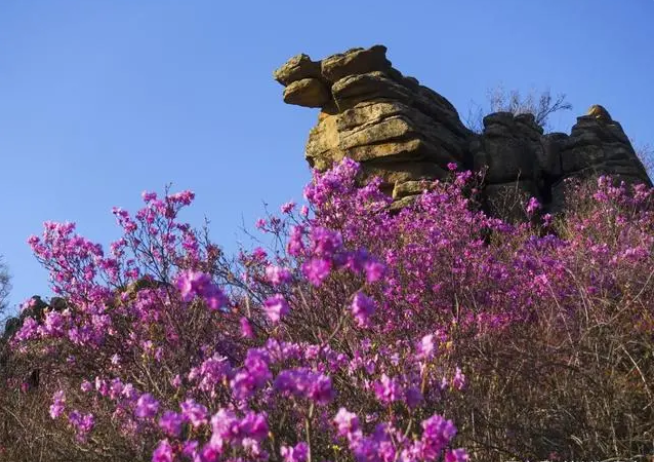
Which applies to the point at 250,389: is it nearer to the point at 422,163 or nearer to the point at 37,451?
the point at 37,451

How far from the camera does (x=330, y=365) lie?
3965mm

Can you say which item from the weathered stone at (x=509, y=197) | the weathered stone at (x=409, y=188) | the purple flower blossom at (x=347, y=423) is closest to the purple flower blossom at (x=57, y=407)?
the purple flower blossom at (x=347, y=423)

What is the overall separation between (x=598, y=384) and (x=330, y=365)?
1938mm

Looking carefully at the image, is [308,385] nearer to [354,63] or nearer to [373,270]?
[373,270]

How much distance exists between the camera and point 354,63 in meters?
19.3

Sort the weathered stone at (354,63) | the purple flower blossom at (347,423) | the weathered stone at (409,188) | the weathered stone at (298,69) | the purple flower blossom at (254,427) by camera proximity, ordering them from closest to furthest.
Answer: the purple flower blossom at (254,427)
the purple flower blossom at (347,423)
the weathered stone at (409,188)
the weathered stone at (354,63)
the weathered stone at (298,69)

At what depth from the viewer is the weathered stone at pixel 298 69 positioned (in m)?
19.9

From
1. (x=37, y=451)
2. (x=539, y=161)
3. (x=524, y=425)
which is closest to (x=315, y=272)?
(x=524, y=425)

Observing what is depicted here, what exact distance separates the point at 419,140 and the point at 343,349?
522 inches

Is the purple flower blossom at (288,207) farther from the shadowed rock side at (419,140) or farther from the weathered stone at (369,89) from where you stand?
the weathered stone at (369,89)

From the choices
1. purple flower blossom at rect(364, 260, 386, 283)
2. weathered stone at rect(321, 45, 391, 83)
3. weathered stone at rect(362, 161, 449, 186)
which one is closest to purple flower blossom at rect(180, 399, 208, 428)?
purple flower blossom at rect(364, 260, 386, 283)

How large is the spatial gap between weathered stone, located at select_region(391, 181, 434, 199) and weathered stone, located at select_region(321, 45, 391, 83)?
459 centimetres

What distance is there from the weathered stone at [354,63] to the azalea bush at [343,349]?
38.3ft

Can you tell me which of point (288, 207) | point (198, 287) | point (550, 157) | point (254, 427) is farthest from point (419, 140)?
point (254, 427)
